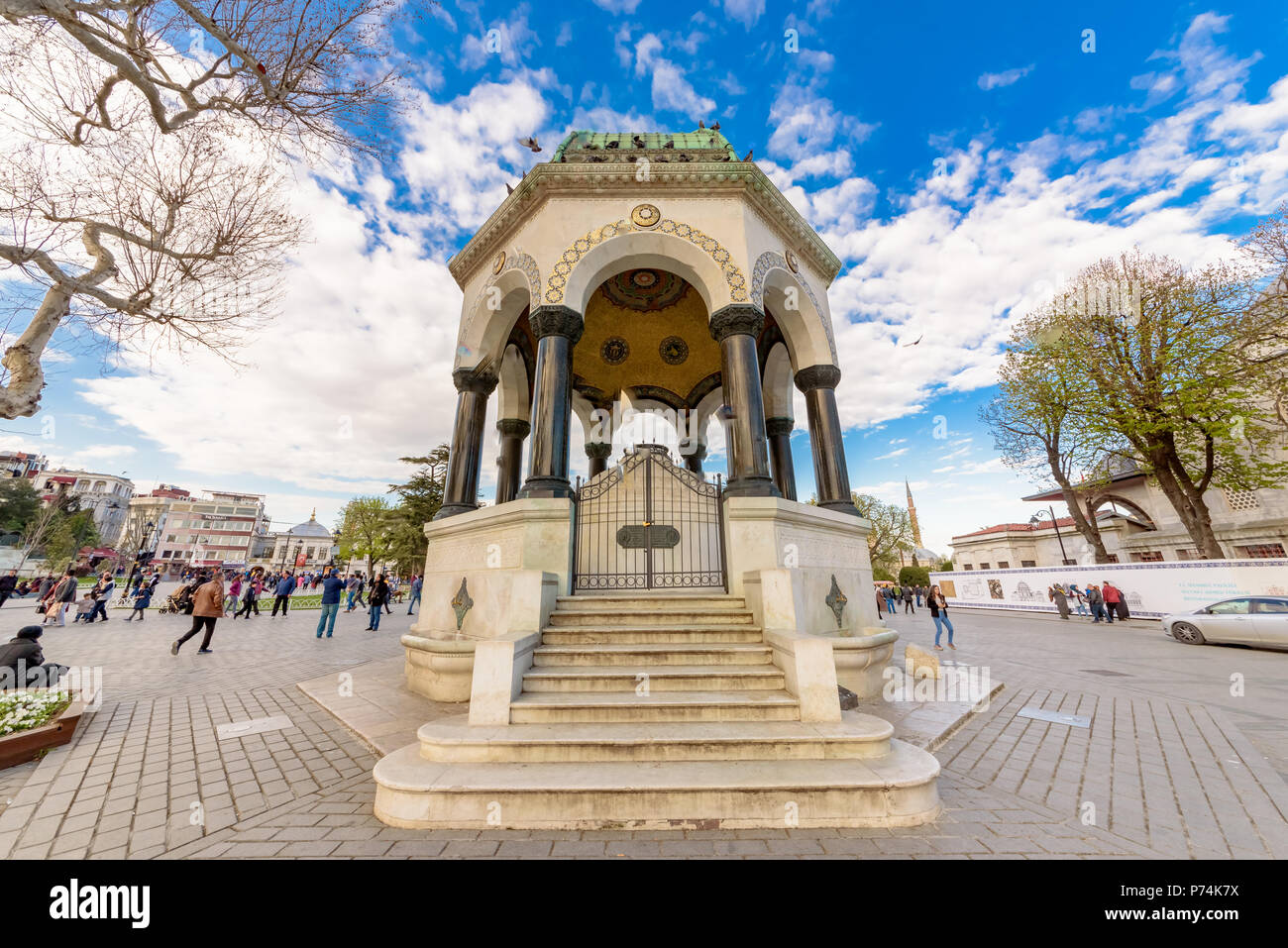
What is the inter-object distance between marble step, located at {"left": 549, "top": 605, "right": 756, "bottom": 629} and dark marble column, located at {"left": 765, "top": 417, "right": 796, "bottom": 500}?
232 inches

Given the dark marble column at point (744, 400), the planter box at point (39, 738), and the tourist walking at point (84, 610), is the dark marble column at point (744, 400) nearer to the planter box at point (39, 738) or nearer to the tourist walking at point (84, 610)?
the planter box at point (39, 738)

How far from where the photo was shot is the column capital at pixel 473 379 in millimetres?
8992

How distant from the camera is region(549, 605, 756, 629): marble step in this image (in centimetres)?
558

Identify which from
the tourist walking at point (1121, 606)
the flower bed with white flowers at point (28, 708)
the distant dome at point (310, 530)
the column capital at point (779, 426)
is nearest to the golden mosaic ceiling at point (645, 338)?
the column capital at point (779, 426)

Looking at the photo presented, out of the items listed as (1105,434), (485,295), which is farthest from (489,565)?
(1105,434)

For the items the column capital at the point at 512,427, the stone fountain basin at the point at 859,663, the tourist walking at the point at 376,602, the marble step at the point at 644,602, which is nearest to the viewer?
the marble step at the point at 644,602

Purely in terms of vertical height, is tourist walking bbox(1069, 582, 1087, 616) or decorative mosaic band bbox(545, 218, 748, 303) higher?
decorative mosaic band bbox(545, 218, 748, 303)

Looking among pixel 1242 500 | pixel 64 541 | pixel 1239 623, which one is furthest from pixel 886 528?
pixel 64 541

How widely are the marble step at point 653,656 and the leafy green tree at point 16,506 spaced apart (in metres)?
64.5

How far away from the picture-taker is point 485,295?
897 centimetres

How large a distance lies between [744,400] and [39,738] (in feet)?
28.5

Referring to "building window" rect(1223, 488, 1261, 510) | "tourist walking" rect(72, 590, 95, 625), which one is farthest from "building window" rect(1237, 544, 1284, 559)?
"tourist walking" rect(72, 590, 95, 625)

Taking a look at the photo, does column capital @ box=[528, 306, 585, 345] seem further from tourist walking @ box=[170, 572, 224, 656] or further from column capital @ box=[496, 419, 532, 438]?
tourist walking @ box=[170, 572, 224, 656]
